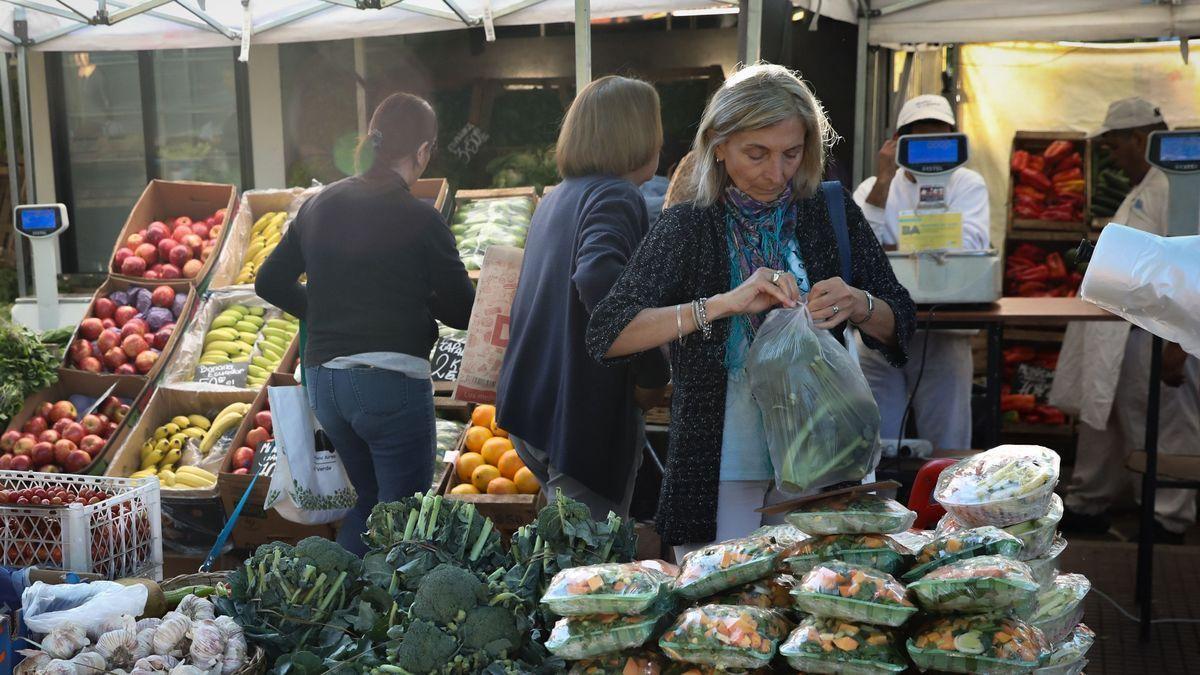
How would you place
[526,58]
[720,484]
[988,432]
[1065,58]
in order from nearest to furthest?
[720,484]
[988,432]
[1065,58]
[526,58]

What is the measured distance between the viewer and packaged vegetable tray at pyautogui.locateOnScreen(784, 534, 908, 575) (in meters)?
1.78

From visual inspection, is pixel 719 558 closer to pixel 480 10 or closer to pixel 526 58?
pixel 480 10

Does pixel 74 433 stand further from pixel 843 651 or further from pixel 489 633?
pixel 843 651

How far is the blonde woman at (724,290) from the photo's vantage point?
2.25m

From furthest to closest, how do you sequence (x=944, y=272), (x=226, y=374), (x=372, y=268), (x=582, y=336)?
(x=226, y=374) < (x=944, y=272) < (x=372, y=268) < (x=582, y=336)

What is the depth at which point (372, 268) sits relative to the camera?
11.2 feet

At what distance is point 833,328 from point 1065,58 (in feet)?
18.0

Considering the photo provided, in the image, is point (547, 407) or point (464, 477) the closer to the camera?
point (547, 407)

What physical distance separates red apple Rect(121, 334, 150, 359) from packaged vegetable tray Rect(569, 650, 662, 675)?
14.7 ft

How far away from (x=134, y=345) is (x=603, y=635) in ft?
14.9

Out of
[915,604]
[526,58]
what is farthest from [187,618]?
[526,58]

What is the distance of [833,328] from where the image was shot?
91.0 inches

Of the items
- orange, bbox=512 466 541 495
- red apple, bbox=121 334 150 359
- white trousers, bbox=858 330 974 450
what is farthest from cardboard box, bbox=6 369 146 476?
white trousers, bbox=858 330 974 450

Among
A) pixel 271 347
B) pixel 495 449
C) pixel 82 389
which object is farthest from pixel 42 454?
pixel 495 449
